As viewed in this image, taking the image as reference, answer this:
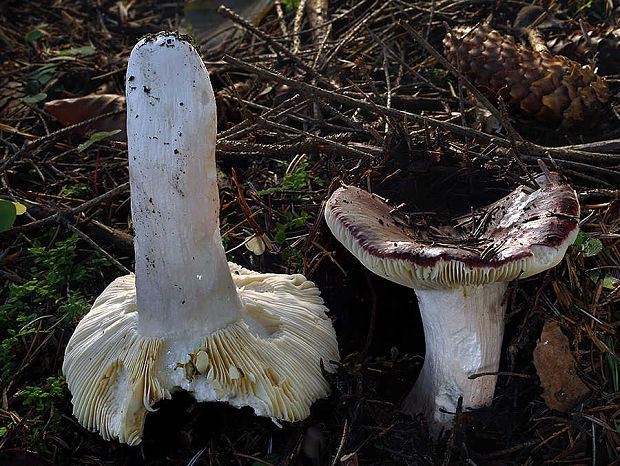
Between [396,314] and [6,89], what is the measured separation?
129 inches

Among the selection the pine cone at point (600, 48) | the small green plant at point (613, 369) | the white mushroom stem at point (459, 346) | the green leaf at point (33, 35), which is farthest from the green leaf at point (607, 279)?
the green leaf at point (33, 35)

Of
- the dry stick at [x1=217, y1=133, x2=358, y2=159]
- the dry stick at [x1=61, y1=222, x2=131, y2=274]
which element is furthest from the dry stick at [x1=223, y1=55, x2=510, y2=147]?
the dry stick at [x1=61, y1=222, x2=131, y2=274]

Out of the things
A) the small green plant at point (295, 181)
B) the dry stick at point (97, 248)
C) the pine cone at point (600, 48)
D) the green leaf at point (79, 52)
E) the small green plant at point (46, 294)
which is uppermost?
the green leaf at point (79, 52)

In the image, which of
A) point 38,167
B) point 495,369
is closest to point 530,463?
point 495,369

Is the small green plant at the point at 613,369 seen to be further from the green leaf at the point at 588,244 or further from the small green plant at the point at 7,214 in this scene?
the small green plant at the point at 7,214

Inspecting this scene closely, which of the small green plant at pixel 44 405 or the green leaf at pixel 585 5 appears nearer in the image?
the small green plant at pixel 44 405

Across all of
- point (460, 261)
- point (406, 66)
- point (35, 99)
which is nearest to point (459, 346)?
point (460, 261)

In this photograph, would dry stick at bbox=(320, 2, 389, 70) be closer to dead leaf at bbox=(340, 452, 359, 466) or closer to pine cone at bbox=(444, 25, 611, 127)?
pine cone at bbox=(444, 25, 611, 127)

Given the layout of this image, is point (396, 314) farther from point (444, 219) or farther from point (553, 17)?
point (553, 17)

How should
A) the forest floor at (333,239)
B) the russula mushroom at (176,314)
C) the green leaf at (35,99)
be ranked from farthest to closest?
the green leaf at (35,99) < the forest floor at (333,239) < the russula mushroom at (176,314)

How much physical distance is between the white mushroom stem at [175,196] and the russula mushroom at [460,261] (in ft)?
1.45

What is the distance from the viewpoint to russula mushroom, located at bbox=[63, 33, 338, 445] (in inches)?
70.1

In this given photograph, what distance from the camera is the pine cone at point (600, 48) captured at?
10.4 feet

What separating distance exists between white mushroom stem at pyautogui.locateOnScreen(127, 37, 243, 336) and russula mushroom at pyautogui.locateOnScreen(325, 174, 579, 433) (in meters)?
0.44
